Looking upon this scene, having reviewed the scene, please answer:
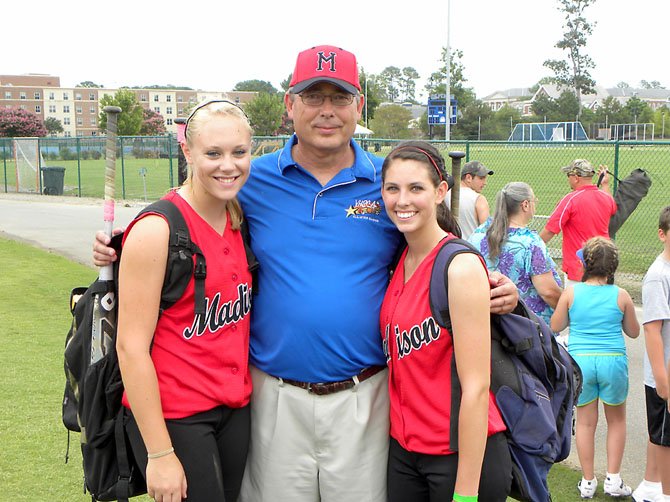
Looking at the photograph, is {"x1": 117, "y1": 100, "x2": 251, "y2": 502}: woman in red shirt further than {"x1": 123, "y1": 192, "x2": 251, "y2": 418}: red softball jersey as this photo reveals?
No

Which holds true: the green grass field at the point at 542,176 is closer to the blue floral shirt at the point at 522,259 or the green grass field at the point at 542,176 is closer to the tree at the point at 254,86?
the blue floral shirt at the point at 522,259

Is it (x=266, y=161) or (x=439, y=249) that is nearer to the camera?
(x=439, y=249)

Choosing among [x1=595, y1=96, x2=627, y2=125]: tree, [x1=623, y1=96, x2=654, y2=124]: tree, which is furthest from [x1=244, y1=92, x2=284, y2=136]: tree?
[x1=623, y1=96, x2=654, y2=124]: tree

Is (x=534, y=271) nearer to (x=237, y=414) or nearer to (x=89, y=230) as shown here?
(x=237, y=414)

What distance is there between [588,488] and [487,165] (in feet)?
71.6

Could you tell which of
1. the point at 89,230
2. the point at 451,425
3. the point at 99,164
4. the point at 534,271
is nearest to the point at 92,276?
the point at 89,230

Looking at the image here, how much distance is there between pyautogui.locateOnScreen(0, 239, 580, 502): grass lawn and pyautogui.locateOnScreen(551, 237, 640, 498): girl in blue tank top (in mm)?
330

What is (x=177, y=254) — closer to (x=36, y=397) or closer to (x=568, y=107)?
(x=36, y=397)

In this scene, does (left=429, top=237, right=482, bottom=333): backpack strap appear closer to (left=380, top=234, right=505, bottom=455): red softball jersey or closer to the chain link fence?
(left=380, top=234, right=505, bottom=455): red softball jersey

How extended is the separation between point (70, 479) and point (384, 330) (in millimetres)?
2690

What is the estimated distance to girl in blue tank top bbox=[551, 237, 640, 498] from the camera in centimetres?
463

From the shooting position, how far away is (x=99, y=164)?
3653 cm

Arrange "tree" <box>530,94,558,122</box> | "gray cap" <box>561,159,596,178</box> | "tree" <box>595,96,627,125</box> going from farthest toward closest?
"tree" <box>530,94,558,122</box> → "tree" <box>595,96,627,125</box> → "gray cap" <box>561,159,596,178</box>

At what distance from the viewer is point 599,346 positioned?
4.69 m
